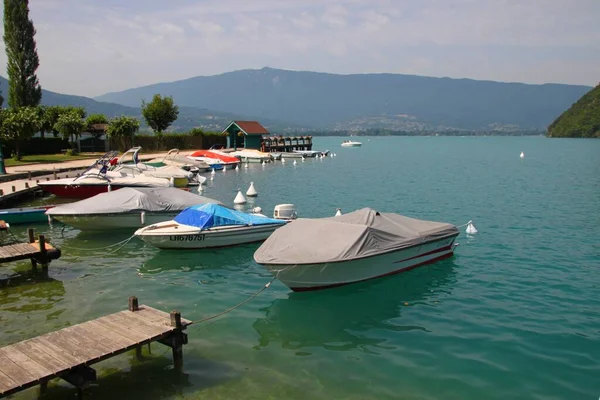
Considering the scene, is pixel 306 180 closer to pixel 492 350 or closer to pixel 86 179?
pixel 86 179

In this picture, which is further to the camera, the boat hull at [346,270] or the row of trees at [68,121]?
the row of trees at [68,121]

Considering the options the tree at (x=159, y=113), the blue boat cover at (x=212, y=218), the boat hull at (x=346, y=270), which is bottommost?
the boat hull at (x=346, y=270)

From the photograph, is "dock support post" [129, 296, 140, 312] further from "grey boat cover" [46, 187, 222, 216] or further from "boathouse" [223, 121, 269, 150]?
"boathouse" [223, 121, 269, 150]

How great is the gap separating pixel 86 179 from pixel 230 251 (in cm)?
1630

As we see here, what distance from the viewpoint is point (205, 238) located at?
806 inches

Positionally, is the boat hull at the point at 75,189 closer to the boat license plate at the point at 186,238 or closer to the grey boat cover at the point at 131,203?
the grey boat cover at the point at 131,203

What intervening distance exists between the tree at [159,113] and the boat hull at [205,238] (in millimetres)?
67503

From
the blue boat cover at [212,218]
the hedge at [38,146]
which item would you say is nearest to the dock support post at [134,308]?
the blue boat cover at [212,218]

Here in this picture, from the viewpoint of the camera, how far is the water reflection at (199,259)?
18.8 m

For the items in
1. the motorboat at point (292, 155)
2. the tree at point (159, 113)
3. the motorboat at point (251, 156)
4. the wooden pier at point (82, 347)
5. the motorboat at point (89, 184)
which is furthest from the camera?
the motorboat at point (292, 155)

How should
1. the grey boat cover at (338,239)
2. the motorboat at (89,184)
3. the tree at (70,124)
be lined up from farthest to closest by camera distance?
the tree at (70,124) → the motorboat at (89,184) → the grey boat cover at (338,239)

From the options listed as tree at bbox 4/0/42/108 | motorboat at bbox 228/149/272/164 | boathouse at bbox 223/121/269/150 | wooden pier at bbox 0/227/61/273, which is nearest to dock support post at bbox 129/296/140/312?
wooden pier at bbox 0/227/61/273

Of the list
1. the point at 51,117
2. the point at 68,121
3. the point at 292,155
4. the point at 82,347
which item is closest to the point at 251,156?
the point at 292,155

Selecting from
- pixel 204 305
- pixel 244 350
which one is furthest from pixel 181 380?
pixel 204 305
